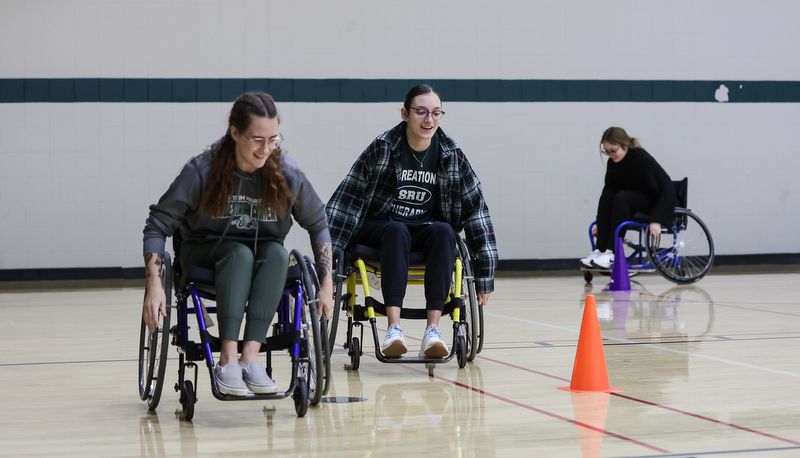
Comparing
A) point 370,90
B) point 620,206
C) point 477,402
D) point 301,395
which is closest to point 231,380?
point 301,395

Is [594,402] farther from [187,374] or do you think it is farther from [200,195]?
[187,374]

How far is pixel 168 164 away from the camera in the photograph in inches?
250

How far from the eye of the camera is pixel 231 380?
1.97m

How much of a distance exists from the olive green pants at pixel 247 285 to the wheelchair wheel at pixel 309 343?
6 cm

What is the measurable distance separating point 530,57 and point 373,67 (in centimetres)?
118

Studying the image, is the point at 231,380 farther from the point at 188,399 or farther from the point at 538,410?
the point at 538,410

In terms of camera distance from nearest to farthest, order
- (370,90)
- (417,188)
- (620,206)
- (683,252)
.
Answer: (417,188)
(620,206)
(683,252)
(370,90)

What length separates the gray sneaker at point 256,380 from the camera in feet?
6.48

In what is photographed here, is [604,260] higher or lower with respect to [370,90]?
lower

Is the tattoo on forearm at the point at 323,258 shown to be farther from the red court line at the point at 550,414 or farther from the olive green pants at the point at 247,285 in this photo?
the red court line at the point at 550,414

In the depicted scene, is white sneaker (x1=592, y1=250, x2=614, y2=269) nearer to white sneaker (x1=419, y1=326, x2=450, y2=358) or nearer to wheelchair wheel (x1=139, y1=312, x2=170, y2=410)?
white sneaker (x1=419, y1=326, x2=450, y2=358)

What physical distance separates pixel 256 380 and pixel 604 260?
3956 mm

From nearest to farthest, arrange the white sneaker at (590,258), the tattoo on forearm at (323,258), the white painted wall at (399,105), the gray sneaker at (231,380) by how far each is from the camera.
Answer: the gray sneaker at (231,380) < the tattoo on forearm at (323,258) < the white sneaker at (590,258) < the white painted wall at (399,105)

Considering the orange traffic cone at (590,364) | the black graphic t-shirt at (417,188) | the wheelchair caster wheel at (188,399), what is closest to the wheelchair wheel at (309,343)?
the wheelchair caster wheel at (188,399)
